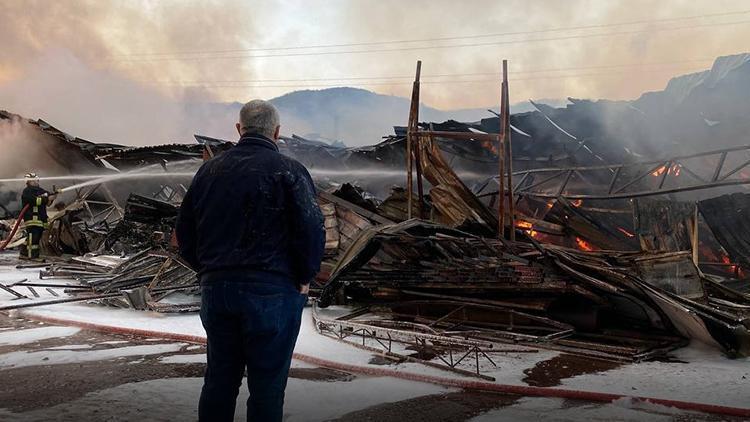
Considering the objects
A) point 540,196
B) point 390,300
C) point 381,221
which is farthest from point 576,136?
point 390,300

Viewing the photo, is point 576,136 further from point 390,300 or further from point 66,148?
point 66,148

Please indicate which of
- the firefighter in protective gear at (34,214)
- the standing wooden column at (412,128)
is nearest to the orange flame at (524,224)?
the standing wooden column at (412,128)

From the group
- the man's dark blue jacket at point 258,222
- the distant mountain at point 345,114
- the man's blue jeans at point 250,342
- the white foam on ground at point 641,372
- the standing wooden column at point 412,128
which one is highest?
the distant mountain at point 345,114

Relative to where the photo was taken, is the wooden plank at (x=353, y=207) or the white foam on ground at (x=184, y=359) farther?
the wooden plank at (x=353, y=207)

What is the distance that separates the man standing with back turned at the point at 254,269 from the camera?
94.5 inches

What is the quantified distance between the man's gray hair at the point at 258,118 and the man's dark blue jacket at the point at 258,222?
0.15 metres

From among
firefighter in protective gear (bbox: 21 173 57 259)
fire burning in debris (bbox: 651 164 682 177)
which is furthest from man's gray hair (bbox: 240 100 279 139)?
firefighter in protective gear (bbox: 21 173 57 259)

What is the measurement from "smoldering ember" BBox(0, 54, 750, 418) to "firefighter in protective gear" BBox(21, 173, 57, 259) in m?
0.60

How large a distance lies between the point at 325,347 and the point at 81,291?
5.00 m

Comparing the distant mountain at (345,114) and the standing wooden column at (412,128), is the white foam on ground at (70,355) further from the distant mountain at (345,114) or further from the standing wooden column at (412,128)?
the distant mountain at (345,114)

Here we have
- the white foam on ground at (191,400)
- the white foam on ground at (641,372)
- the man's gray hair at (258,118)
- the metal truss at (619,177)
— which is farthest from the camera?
the metal truss at (619,177)

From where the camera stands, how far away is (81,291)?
7.95 metres

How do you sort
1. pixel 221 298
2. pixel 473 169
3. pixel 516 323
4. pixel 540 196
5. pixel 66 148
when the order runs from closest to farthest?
pixel 221 298
pixel 516 323
pixel 540 196
pixel 473 169
pixel 66 148

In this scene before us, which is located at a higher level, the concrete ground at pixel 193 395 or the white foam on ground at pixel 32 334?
the white foam on ground at pixel 32 334
